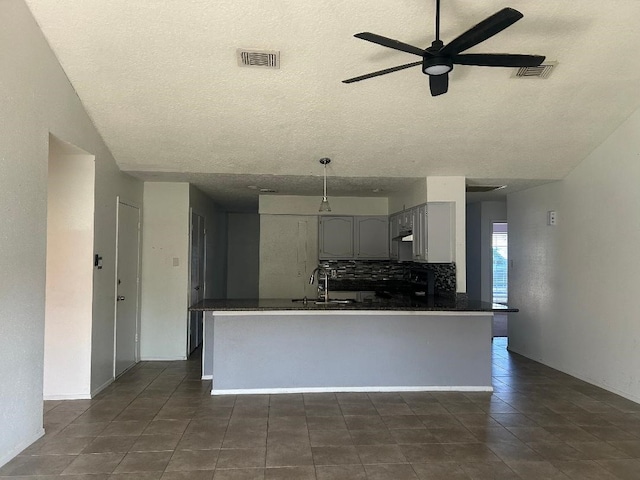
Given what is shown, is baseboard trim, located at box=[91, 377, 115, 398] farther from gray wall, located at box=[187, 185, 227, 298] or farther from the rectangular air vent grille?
the rectangular air vent grille

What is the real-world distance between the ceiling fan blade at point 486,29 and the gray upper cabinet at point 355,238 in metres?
4.80

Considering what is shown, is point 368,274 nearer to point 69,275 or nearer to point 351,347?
point 351,347

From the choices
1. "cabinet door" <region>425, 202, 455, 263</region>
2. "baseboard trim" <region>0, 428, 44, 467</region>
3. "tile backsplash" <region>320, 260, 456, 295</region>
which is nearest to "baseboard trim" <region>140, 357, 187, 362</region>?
"baseboard trim" <region>0, 428, 44, 467</region>

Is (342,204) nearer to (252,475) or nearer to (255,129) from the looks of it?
(255,129)

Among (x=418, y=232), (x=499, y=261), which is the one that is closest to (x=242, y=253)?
(x=418, y=232)

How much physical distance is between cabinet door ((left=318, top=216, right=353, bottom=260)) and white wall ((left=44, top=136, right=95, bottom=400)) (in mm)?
3717

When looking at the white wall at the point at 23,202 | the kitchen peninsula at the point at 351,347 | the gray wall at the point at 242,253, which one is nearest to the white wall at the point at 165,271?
the kitchen peninsula at the point at 351,347

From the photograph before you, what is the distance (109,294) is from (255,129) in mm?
2282

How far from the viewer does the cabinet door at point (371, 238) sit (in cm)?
722

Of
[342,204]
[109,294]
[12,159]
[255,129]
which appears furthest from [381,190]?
[12,159]

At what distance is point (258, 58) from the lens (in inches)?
133

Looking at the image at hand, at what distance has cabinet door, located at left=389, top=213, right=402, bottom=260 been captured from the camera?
6613 mm

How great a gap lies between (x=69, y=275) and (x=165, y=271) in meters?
1.67

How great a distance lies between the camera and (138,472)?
2873 mm
